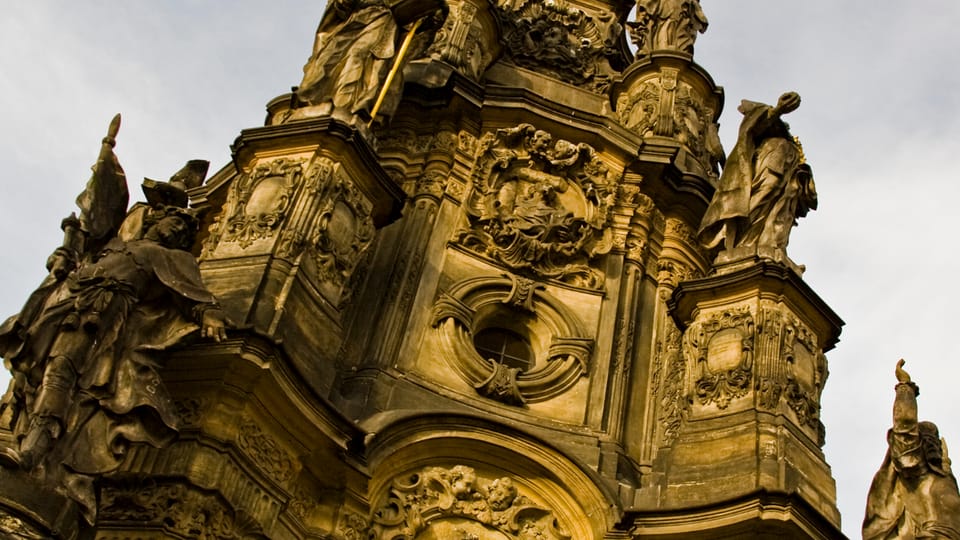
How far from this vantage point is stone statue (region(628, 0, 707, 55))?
1714 centimetres

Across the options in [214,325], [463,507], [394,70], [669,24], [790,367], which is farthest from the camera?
[669,24]

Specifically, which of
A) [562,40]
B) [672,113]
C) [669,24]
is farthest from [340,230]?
[669,24]

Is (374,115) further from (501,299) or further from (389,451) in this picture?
(389,451)

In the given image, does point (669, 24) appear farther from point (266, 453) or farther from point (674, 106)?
point (266, 453)

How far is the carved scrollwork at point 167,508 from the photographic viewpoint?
9.20 m

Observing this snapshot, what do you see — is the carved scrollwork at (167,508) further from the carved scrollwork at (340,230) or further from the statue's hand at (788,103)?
the statue's hand at (788,103)

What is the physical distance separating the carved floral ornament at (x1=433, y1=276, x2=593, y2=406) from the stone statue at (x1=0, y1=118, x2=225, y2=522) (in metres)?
3.27

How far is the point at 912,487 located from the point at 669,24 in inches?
324

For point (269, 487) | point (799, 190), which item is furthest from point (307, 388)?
point (799, 190)

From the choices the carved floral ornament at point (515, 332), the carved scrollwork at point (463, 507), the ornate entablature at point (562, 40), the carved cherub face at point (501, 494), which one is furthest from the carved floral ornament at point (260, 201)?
the ornate entablature at point (562, 40)

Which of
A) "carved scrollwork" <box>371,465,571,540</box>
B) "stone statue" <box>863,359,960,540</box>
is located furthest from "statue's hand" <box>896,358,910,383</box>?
"carved scrollwork" <box>371,465,571,540</box>

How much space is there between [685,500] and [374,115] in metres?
4.57

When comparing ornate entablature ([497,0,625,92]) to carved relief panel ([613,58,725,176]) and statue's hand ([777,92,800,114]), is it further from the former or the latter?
statue's hand ([777,92,800,114])

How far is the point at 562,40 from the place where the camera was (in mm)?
17672
